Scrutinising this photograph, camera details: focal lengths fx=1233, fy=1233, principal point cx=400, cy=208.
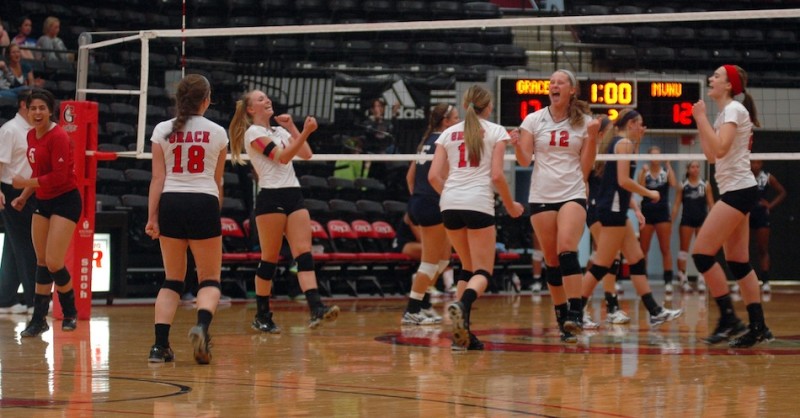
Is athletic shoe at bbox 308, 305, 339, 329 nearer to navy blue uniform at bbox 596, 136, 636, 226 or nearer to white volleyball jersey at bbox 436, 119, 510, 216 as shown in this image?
white volleyball jersey at bbox 436, 119, 510, 216

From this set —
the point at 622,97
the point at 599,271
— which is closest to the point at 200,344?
the point at 599,271

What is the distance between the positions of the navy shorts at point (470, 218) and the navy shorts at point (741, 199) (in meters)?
1.55

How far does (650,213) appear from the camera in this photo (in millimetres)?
15156

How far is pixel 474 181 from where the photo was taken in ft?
26.7

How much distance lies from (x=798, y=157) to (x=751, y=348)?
2420mm

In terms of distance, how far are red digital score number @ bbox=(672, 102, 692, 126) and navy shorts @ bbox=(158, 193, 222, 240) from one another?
421 inches

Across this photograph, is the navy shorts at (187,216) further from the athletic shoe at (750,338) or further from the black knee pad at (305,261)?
the athletic shoe at (750,338)

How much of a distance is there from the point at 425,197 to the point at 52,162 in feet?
10.0

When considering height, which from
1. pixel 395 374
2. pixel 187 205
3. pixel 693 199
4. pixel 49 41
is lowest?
pixel 395 374

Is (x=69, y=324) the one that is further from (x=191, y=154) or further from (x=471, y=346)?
(x=471, y=346)

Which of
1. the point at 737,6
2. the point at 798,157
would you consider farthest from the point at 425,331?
the point at 737,6

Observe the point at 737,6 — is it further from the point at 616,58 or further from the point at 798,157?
the point at 798,157

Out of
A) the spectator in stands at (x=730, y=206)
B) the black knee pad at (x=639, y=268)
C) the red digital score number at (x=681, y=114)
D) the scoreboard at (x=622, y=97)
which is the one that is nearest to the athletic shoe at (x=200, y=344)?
the spectator in stands at (x=730, y=206)

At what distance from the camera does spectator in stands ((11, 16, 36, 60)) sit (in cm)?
1578
